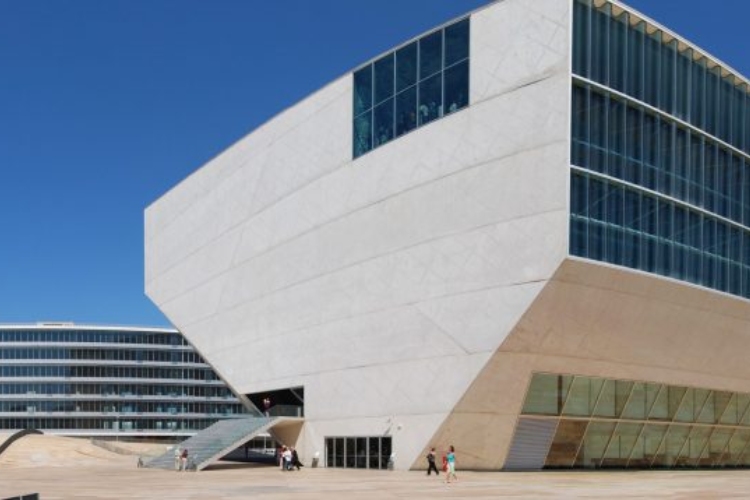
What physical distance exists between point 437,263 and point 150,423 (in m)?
110

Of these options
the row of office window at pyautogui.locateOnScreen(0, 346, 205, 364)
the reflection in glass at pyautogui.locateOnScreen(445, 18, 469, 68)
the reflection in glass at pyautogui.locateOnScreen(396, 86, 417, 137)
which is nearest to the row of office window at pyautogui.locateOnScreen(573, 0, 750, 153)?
the reflection in glass at pyautogui.locateOnScreen(445, 18, 469, 68)

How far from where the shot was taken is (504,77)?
38.6 m

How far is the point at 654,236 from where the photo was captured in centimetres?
3934

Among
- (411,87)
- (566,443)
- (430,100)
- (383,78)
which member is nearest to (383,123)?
(383,78)

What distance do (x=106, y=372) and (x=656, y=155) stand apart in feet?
379

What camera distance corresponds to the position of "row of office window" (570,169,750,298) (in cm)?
3638

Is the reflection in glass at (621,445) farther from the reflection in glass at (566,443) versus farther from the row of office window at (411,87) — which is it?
the row of office window at (411,87)

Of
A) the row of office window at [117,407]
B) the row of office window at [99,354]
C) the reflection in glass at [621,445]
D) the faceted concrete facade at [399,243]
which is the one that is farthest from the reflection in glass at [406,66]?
the row of office window at [117,407]

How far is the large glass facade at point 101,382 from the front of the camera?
445 ft

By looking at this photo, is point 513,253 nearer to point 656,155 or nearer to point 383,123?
point 656,155

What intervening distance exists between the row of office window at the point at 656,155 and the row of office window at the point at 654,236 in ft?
2.21

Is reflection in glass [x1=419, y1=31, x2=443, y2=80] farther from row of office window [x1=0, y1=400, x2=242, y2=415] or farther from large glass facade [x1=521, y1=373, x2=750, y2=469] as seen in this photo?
row of office window [x1=0, y1=400, x2=242, y2=415]

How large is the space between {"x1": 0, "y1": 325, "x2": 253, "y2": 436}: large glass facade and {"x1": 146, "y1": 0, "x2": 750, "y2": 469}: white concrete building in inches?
3652

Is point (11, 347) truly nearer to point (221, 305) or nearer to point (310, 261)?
point (221, 305)
